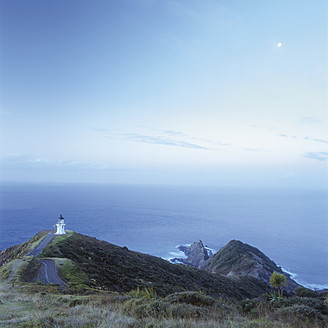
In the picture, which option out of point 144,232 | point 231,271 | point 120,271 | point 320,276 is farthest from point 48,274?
point 144,232

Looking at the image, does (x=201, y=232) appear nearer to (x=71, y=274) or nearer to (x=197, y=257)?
(x=197, y=257)

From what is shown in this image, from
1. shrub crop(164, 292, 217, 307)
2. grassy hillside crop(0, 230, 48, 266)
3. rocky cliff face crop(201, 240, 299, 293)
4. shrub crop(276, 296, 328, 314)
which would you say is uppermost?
shrub crop(276, 296, 328, 314)

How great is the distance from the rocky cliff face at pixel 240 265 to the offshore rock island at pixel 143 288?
26 centimetres

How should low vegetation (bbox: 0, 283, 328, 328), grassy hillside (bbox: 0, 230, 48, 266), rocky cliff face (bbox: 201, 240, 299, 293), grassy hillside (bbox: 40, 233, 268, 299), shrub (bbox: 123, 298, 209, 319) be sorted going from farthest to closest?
rocky cliff face (bbox: 201, 240, 299, 293) < grassy hillside (bbox: 0, 230, 48, 266) < grassy hillside (bbox: 40, 233, 268, 299) < shrub (bbox: 123, 298, 209, 319) < low vegetation (bbox: 0, 283, 328, 328)

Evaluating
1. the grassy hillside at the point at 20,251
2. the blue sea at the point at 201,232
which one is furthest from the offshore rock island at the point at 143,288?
the blue sea at the point at 201,232

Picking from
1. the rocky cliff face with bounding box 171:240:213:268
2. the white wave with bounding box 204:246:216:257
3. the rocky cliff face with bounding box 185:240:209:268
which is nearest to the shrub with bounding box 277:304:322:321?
the rocky cliff face with bounding box 171:240:213:268

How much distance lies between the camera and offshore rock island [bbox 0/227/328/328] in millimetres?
5988

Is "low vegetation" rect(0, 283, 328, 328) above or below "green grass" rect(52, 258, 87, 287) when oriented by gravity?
above

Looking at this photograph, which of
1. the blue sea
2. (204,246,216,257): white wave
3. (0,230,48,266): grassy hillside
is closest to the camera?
(0,230,48,266): grassy hillside

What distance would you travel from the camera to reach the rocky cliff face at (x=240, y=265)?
158 feet

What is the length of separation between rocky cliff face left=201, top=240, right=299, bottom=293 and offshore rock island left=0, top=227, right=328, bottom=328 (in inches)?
10.2

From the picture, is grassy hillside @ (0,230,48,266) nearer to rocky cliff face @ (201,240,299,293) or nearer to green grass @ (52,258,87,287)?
green grass @ (52,258,87,287)

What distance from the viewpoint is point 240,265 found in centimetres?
5200

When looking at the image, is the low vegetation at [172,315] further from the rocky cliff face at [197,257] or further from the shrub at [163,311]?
the rocky cliff face at [197,257]
